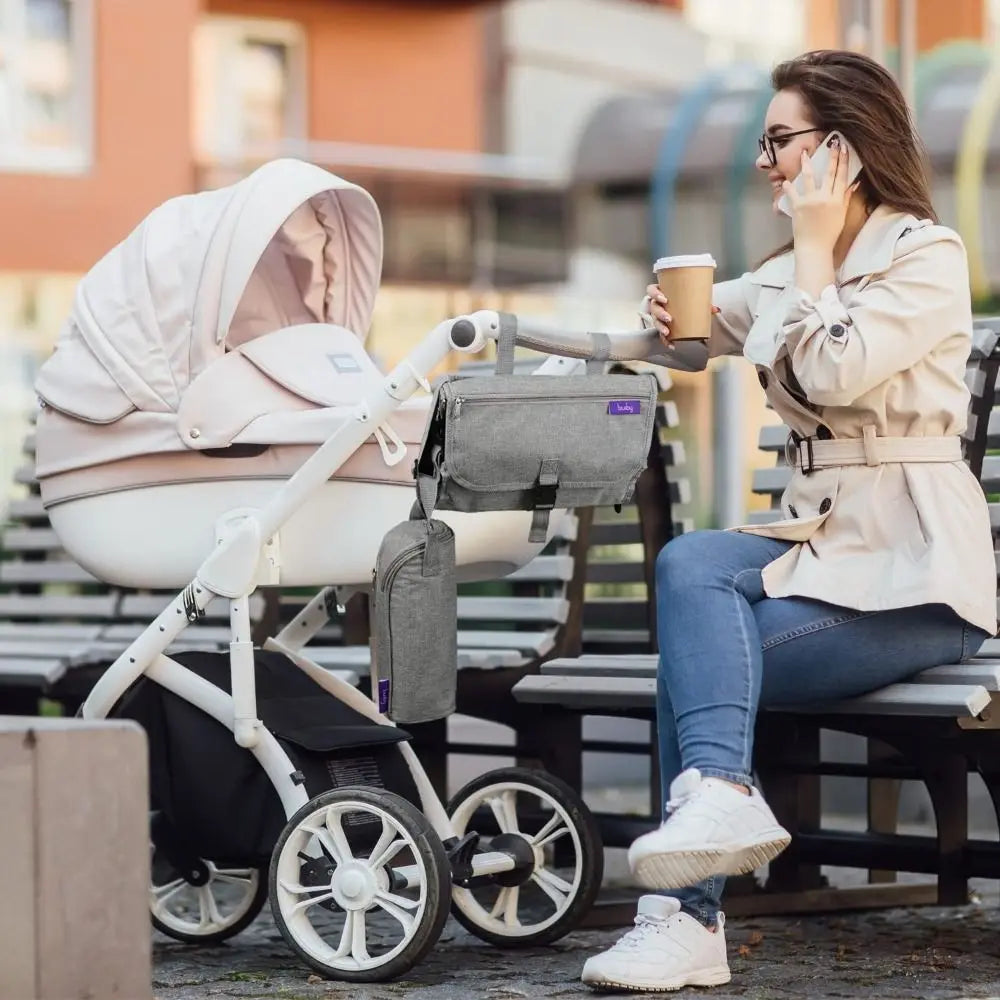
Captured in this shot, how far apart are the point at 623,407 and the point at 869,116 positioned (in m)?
0.64

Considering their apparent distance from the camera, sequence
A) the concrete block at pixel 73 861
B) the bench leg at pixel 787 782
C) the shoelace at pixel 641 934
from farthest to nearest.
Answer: the bench leg at pixel 787 782
the shoelace at pixel 641 934
the concrete block at pixel 73 861

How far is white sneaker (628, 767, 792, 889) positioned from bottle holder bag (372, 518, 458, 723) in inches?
18.2

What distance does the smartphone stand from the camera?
3629 mm

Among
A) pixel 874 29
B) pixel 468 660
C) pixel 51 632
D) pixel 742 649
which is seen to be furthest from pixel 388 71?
pixel 742 649

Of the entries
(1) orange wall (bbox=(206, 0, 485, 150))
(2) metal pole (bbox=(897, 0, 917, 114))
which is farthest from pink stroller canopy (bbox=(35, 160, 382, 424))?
(1) orange wall (bbox=(206, 0, 485, 150))

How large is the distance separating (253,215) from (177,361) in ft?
0.96

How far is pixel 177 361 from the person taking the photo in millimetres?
3906

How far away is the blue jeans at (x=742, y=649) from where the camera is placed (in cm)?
342

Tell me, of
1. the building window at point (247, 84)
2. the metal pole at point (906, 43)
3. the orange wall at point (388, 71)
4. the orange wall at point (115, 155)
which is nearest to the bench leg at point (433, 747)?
the metal pole at point (906, 43)

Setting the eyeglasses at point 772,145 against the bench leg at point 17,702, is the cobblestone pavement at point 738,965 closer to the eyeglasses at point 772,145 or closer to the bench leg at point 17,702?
the bench leg at point 17,702

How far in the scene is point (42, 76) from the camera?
17.8 m

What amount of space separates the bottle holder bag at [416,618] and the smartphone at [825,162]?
2.64ft

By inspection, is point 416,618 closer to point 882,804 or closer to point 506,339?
point 506,339

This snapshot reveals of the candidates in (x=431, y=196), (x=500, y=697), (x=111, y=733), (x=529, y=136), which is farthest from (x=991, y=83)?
(x=111, y=733)
